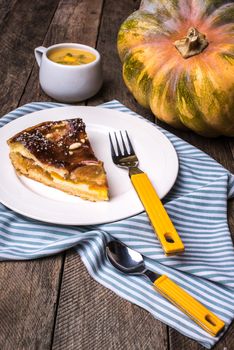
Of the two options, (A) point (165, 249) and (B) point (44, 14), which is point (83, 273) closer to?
(A) point (165, 249)

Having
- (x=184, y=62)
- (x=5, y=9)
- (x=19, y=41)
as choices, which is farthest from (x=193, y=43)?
(x=5, y=9)

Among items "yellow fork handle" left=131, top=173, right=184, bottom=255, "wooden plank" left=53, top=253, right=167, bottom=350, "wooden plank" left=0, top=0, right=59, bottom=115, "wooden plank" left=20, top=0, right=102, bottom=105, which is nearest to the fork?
"yellow fork handle" left=131, top=173, right=184, bottom=255

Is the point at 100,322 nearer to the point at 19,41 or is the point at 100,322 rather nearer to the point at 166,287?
the point at 166,287

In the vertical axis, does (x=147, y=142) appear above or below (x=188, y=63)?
below

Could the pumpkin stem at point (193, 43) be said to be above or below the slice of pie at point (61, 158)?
above

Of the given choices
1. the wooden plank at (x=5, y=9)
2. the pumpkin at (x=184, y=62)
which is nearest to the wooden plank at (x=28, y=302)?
the pumpkin at (x=184, y=62)

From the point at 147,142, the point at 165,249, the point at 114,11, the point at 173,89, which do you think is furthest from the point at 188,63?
the point at 114,11

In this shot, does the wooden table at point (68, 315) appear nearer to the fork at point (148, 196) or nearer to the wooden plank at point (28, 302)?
the wooden plank at point (28, 302)
